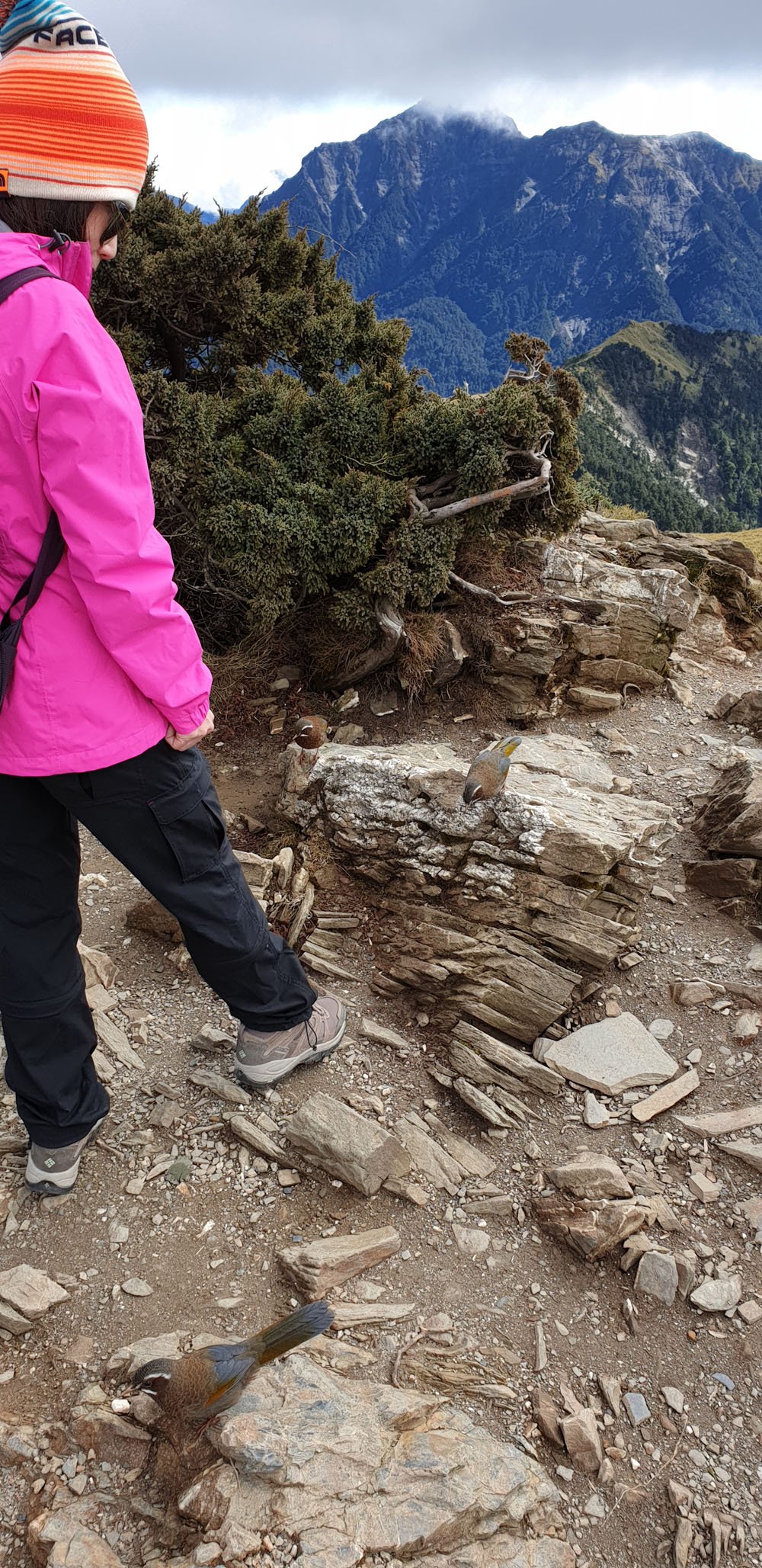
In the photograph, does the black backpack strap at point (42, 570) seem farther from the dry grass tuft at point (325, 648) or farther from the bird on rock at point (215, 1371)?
the dry grass tuft at point (325, 648)

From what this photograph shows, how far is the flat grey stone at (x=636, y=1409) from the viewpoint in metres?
3.05

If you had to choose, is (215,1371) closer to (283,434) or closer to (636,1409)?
(636,1409)

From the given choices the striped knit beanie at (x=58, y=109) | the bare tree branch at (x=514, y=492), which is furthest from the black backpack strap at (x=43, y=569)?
the bare tree branch at (x=514, y=492)

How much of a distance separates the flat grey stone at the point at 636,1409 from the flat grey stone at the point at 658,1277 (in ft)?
1.43

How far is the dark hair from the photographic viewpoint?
258 centimetres

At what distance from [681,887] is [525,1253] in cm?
326

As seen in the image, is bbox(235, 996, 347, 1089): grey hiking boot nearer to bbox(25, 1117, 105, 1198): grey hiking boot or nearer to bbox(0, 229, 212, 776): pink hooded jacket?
bbox(25, 1117, 105, 1198): grey hiking boot

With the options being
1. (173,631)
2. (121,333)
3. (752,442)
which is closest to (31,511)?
(173,631)

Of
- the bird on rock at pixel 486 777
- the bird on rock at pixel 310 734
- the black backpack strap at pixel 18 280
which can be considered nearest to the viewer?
the black backpack strap at pixel 18 280

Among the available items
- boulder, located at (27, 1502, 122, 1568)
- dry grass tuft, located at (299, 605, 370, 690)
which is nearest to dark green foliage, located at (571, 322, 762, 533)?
dry grass tuft, located at (299, 605, 370, 690)

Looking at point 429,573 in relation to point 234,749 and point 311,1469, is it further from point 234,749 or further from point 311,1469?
point 311,1469

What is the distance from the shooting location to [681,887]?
616cm

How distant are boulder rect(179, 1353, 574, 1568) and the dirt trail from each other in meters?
0.20

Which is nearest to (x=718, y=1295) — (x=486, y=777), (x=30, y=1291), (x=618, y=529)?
(x=30, y=1291)
